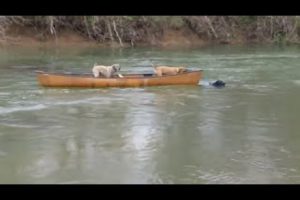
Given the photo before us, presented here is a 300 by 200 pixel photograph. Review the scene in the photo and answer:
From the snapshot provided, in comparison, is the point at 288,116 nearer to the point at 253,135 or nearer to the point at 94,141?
the point at 253,135

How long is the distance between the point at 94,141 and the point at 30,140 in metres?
1.04

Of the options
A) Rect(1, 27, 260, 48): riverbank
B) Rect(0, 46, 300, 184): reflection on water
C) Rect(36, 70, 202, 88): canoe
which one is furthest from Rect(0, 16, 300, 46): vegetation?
Rect(36, 70, 202, 88): canoe

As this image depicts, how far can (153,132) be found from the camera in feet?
32.6

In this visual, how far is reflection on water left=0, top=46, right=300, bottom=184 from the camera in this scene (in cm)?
739

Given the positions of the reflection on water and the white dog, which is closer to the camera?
the reflection on water

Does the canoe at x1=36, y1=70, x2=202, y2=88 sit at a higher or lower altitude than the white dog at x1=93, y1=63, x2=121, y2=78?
lower

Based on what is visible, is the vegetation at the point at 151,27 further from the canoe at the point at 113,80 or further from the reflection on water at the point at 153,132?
the canoe at the point at 113,80

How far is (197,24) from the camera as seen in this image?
31812 millimetres

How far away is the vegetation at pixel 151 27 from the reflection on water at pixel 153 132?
31.8 feet

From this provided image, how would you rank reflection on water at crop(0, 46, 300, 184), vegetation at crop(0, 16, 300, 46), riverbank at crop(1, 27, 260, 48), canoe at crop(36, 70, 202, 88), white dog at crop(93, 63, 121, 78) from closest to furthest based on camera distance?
reflection on water at crop(0, 46, 300, 184), canoe at crop(36, 70, 202, 88), white dog at crop(93, 63, 121, 78), riverbank at crop(1, 27, 260, 48), vegetation at crop(0, 16, 300, 46)

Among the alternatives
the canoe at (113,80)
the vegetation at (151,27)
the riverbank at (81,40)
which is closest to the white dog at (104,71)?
the canoe at (113,80)

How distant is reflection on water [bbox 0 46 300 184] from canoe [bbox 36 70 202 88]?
18 cm

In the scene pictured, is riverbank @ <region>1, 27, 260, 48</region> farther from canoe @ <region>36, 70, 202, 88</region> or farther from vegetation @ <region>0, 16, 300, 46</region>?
canoe @ <region>36, 70, 202, 88</region>
